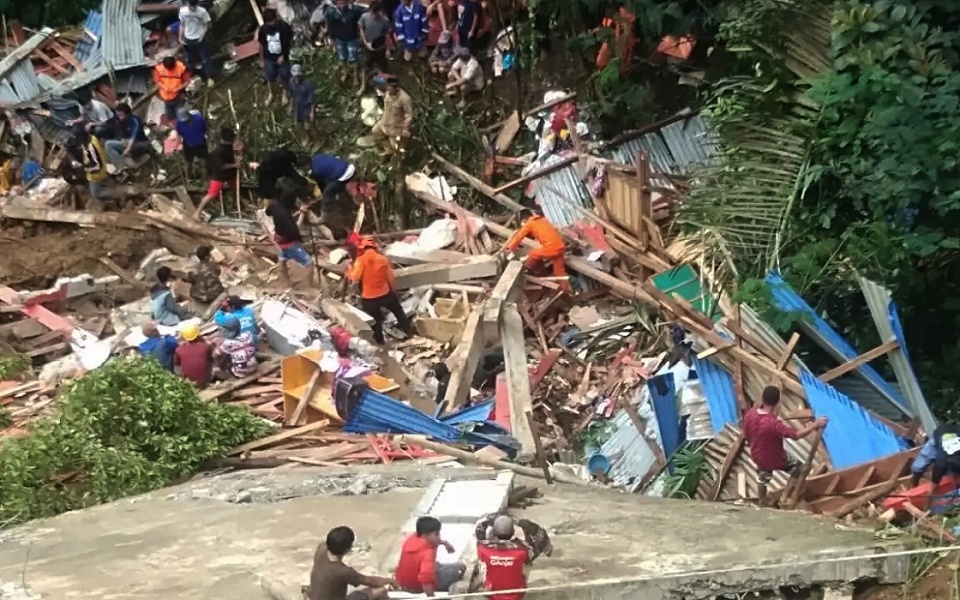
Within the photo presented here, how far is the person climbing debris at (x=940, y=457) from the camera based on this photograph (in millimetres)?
7758

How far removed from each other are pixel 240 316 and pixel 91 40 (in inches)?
358

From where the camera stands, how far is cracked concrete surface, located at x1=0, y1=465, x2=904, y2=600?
21.4ft

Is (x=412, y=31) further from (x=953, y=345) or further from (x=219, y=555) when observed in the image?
(x=219, y=555)

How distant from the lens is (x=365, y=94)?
17.4m

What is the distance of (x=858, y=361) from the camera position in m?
10.1

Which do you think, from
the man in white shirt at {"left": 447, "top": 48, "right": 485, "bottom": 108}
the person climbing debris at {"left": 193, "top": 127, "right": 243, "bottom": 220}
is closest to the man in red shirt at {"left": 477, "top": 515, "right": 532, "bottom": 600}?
the person climbing debris at {"left": 193, "top": 127, "right": 243, "bottom": 220}

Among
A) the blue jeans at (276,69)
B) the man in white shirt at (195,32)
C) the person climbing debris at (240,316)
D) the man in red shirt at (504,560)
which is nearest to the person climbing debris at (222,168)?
the blue jeans at (276,69)

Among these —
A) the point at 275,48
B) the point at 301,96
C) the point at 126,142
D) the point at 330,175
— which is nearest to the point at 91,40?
the point at 126,142

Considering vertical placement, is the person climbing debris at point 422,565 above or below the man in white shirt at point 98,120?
below

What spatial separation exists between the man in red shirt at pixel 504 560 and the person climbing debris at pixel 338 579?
566 mm

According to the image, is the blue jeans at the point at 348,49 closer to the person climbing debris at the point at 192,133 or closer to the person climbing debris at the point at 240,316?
the person climbing debris at the point at 192,133

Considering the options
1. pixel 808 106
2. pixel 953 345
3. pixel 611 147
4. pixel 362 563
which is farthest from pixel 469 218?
pixel 362 563

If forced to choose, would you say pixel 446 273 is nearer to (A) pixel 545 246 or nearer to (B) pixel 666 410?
(A) pixel 545 246

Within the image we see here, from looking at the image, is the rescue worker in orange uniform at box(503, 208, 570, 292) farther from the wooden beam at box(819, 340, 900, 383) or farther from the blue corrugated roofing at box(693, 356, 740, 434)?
the wooden beam at box(819, 340, 900, 383)
